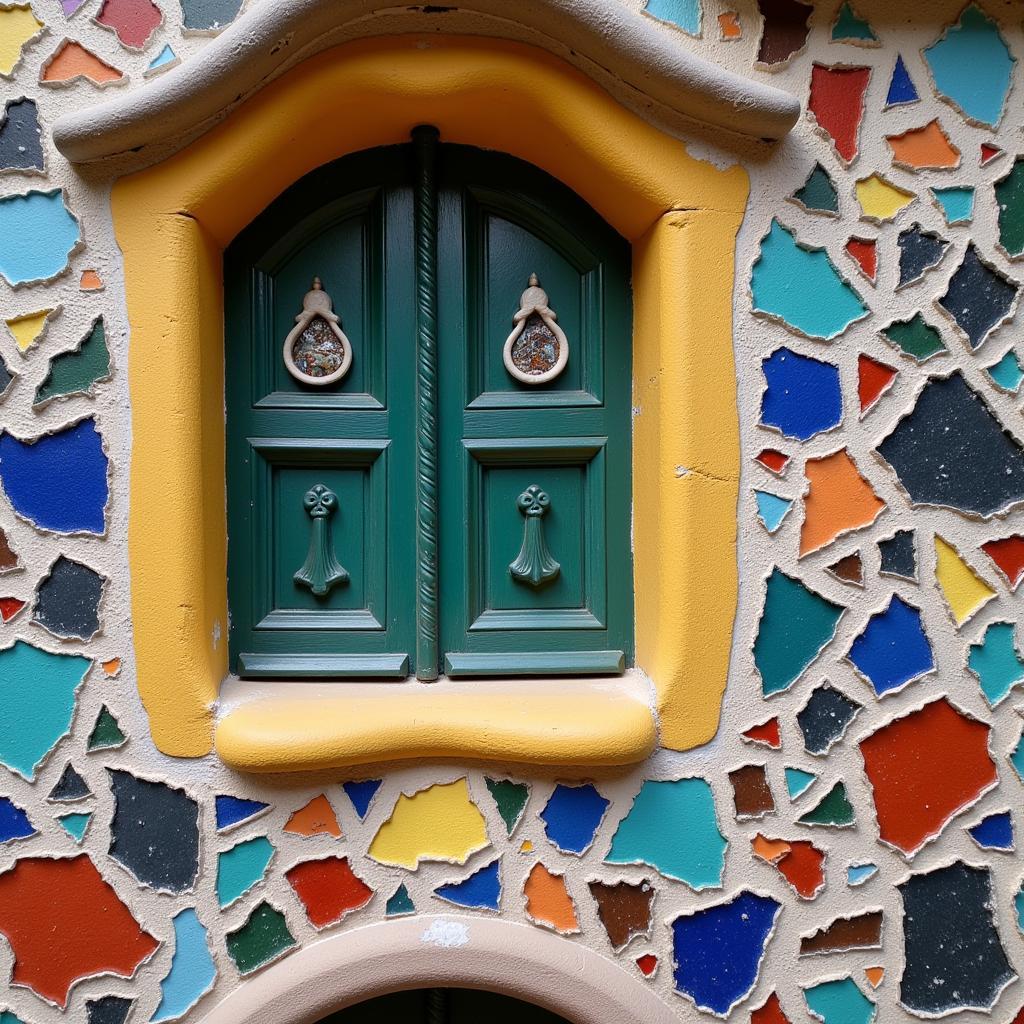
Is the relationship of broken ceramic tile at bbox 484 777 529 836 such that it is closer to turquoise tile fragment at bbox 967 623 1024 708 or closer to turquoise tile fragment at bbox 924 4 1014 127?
turquoise tile fragment at bbox 967 623 1024 708

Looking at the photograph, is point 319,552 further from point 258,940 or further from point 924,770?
point 924,770

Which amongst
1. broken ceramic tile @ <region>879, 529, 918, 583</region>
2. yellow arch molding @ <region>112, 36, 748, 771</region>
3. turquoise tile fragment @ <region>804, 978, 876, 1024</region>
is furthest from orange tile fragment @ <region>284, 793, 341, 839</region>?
broken ceramic tile @ <region>879, 529, 918, 583</region>

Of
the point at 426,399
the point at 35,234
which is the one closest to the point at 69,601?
the point at 35,234

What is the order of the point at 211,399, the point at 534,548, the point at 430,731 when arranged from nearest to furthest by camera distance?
the point at 430,731 → the point at 211,399 → the point at 534,548

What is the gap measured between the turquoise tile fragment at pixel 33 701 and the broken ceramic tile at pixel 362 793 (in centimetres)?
65

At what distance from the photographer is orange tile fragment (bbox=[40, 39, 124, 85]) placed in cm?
168

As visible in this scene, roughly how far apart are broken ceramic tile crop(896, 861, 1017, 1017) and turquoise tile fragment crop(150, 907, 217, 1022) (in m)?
1.58

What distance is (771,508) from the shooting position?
1738 millimetres

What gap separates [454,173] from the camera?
1922mm

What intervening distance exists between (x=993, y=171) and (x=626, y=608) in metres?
1.34

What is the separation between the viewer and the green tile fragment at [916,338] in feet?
5.73

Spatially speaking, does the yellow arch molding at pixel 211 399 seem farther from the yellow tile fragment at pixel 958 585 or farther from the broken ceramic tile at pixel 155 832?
the yellow tile fragment at pixel 958 585

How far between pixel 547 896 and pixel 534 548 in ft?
2.65

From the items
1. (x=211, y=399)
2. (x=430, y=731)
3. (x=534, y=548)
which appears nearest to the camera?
(x=430, y=731)
